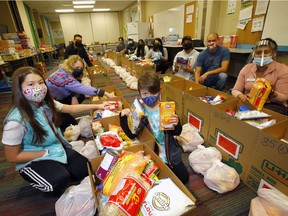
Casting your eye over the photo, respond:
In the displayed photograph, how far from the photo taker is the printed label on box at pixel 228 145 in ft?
4.20

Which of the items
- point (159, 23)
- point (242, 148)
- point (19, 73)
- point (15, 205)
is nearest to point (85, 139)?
point (15, 205)

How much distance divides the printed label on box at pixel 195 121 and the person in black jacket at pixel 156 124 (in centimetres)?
54

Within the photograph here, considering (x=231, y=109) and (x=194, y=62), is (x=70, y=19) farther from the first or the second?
(x=231, y=109)

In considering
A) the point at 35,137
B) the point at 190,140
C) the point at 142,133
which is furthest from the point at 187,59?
the point at 35,137

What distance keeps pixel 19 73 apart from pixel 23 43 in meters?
5.74

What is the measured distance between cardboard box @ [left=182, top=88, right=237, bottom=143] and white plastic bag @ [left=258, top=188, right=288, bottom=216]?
0.72 meters

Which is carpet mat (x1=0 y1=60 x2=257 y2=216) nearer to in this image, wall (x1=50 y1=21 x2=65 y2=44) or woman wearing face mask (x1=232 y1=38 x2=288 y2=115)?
woman wearing face mask (x1=232 y1=38 x2=288 y2=115)

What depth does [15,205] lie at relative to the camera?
1208 millimetres

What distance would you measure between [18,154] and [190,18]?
509cm

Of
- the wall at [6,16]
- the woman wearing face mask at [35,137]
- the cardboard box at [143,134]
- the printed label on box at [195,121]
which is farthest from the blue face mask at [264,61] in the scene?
the wall at [6,16]

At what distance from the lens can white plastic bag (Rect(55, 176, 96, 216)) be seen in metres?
0.95

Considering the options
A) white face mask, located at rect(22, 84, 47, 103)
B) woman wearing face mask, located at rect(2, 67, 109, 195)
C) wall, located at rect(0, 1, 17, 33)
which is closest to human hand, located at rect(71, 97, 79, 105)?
woman wearing face mask, located at rect(2, 67, 109, 195)

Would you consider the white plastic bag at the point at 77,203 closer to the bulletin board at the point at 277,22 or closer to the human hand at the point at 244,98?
the human hand at the point at 244,98

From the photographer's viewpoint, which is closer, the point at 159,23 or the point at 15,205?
the point at 15,205
